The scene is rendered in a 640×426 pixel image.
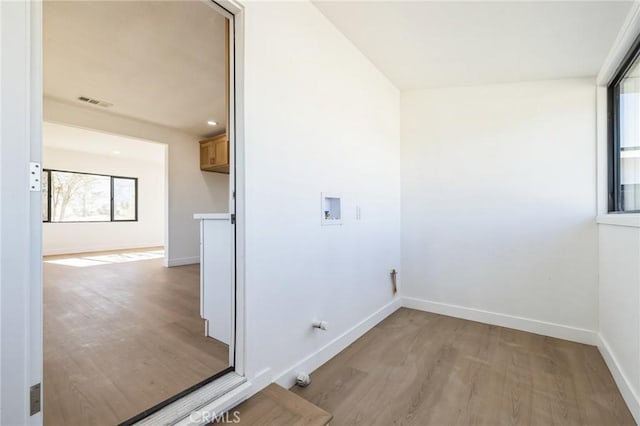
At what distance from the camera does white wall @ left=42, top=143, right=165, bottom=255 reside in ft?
21.0

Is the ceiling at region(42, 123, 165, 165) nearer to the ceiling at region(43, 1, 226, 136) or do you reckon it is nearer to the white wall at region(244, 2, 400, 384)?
the ceiling at region(43, 1, 226, 136)

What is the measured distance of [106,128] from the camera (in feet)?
13.4

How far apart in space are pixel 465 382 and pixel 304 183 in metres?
1.66

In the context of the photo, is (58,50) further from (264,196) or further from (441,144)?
(441,144)

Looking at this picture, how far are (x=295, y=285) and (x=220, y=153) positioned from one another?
3.93 m

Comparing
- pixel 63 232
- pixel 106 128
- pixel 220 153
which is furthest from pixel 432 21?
pixel 63 232

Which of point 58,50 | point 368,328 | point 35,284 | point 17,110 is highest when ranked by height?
point 58,50

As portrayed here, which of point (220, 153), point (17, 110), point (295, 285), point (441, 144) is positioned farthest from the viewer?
point (220, 153)

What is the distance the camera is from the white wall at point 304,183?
5.10 ft

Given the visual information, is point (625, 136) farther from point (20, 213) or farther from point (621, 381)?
point (20, 213)

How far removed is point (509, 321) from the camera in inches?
107

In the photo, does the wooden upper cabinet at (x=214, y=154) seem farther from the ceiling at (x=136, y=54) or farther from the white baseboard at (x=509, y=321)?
the white baseboard at (x=509, y=321)

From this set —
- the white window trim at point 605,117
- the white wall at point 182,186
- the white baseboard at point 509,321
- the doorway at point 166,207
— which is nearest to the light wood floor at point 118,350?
the doorway at point 166,207

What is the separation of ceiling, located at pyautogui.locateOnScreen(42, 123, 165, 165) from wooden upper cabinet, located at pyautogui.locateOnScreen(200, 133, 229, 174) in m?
0.70
